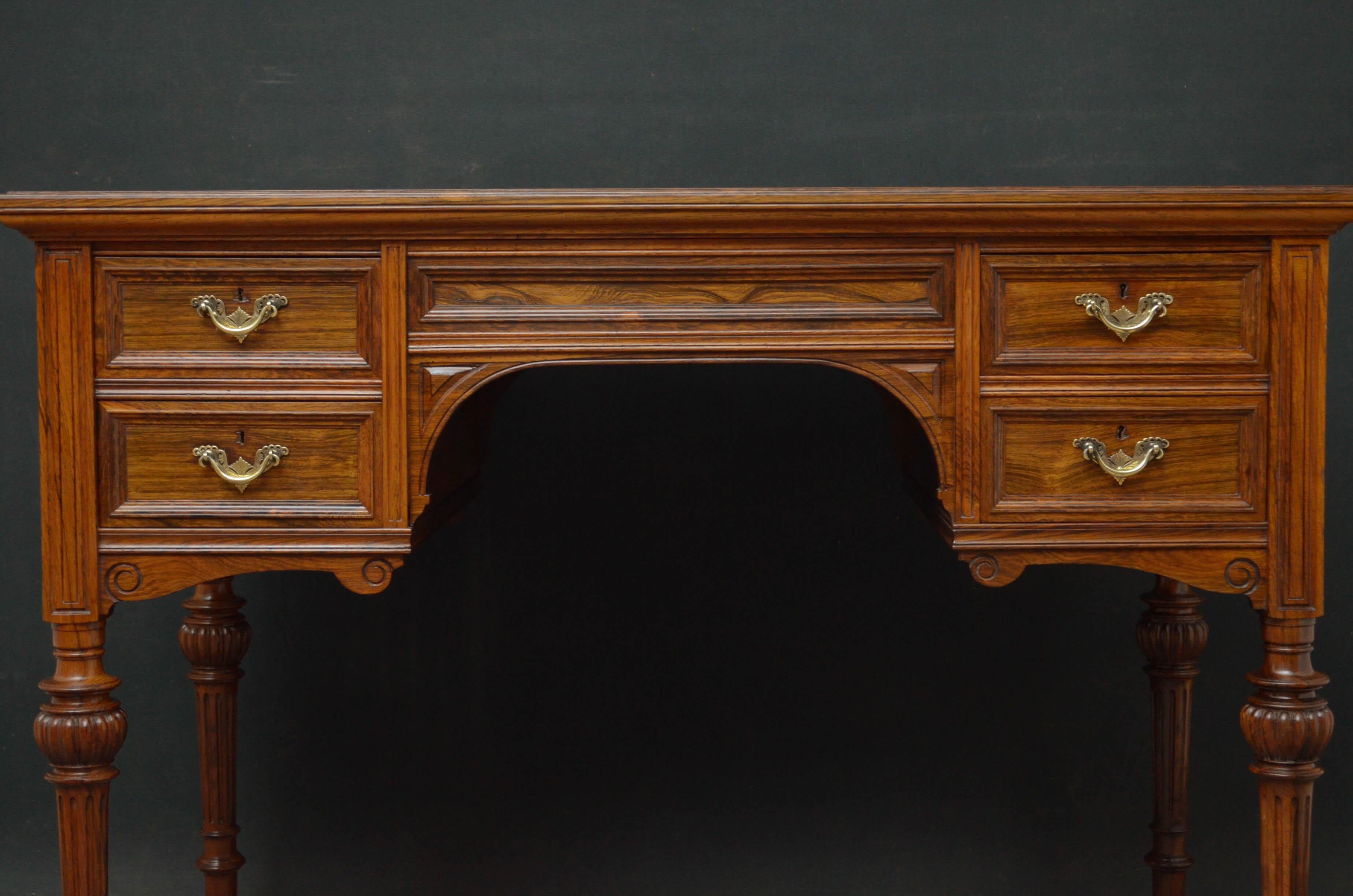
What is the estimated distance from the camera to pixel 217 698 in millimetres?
2168

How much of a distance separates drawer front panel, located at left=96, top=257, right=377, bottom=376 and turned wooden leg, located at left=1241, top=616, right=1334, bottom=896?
1.30m

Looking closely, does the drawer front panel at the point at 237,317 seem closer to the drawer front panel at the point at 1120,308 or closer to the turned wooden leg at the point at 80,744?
the turned wooden leg at the point at 80,744

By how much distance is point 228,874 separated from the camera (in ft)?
7.29


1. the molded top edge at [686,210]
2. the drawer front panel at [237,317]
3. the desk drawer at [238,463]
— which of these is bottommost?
the desk drawer at [238,463]

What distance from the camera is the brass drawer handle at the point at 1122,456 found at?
1589mm

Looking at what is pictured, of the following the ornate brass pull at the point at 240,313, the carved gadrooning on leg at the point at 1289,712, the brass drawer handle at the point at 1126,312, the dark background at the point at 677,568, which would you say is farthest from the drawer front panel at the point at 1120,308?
the ornate brass pull at the point at 240,313

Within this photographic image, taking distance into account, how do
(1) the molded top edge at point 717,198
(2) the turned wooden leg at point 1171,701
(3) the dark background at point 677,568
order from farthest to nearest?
(3) the dark background at point 677,568
(2) the turned wooden leg at point 1171,701
(1) the molded top edge at point 717,198

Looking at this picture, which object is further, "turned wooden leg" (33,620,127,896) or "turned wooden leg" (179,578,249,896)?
"turned wooden leg" (179,578,249,896)

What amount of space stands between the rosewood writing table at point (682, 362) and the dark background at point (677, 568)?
792 millimetres

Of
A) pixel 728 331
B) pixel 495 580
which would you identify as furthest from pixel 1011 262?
pixel 495 580

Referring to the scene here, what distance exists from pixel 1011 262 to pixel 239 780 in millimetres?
1844

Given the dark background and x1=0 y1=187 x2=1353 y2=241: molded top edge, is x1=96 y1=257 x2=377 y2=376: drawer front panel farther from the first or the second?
the dark background

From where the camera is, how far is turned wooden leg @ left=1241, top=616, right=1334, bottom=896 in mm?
1606

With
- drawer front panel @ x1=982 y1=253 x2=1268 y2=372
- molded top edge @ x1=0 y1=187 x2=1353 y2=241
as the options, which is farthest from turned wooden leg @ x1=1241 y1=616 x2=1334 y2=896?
molded top edge @ x1=0 y1=187 x2=1353 y2=241
